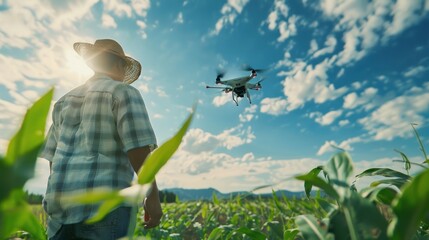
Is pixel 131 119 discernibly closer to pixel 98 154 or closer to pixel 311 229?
pixel 98 154

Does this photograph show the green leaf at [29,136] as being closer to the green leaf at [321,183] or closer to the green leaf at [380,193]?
the green leaf at [321,183]

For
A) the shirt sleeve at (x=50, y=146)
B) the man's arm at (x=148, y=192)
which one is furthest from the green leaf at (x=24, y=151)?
the shirt sleeve at (x=50, y=146)

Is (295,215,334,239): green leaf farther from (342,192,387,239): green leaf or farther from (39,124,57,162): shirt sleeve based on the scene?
(39,124,57,162): shirt sleeve

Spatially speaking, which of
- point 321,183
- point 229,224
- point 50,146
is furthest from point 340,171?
point 229,224

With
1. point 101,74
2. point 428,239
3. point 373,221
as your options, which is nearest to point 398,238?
point 373,221

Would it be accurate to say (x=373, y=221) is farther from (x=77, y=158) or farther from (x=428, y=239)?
(x=77, y=158)
